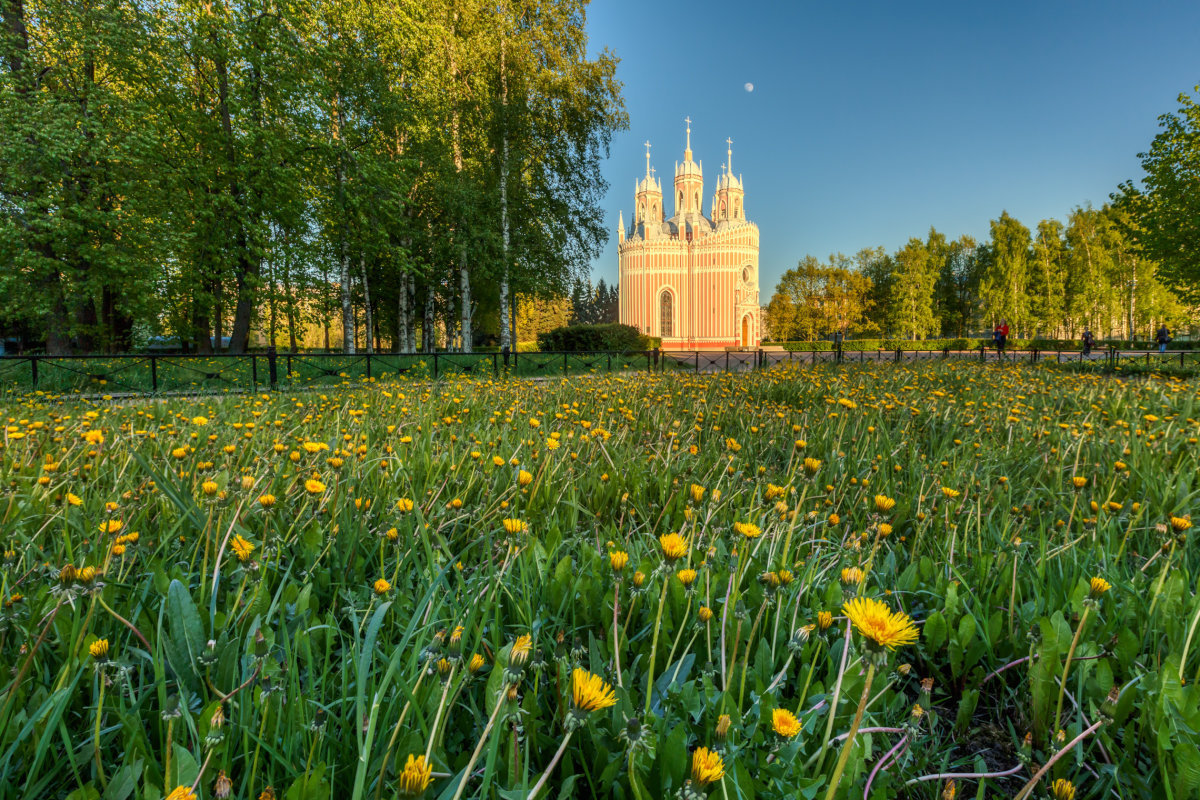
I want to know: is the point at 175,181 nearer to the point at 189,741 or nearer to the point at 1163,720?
the point at 189,741

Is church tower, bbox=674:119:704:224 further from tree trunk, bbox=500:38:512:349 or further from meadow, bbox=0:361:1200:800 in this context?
meadow, bbox=0:361:1200:800

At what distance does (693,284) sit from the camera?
53.2 meters

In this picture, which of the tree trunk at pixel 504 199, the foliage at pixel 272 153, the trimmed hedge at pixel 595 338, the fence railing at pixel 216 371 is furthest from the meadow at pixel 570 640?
the trimmed hedge at pixel 595 338

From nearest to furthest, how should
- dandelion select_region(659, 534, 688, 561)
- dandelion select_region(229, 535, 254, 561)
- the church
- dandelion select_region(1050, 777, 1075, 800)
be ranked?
dandelion select_region(1050, 777, 1075, 800) → dandelion select_region(659, 534, 688, 561) → dandelion select_region(229, 535, 254, 561) → the church

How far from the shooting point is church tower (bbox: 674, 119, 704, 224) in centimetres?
6003

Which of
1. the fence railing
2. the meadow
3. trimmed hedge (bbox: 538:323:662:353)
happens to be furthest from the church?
the meadow

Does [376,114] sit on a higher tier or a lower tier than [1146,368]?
higher

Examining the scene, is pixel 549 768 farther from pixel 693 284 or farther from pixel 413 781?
pixel 693 284

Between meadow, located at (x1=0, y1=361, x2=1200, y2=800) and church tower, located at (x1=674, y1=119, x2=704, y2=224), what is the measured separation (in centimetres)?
6114

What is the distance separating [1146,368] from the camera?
1066cm

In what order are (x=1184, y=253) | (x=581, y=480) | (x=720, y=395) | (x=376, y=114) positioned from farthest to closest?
(x=376, y=114)
(x=1184, y=253)
(x=720, y=395)
(x=581, y=480)

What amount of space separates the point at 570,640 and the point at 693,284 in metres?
54.0

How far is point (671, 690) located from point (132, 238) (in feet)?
55.6

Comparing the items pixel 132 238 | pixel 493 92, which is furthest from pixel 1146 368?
pixel 132 238
